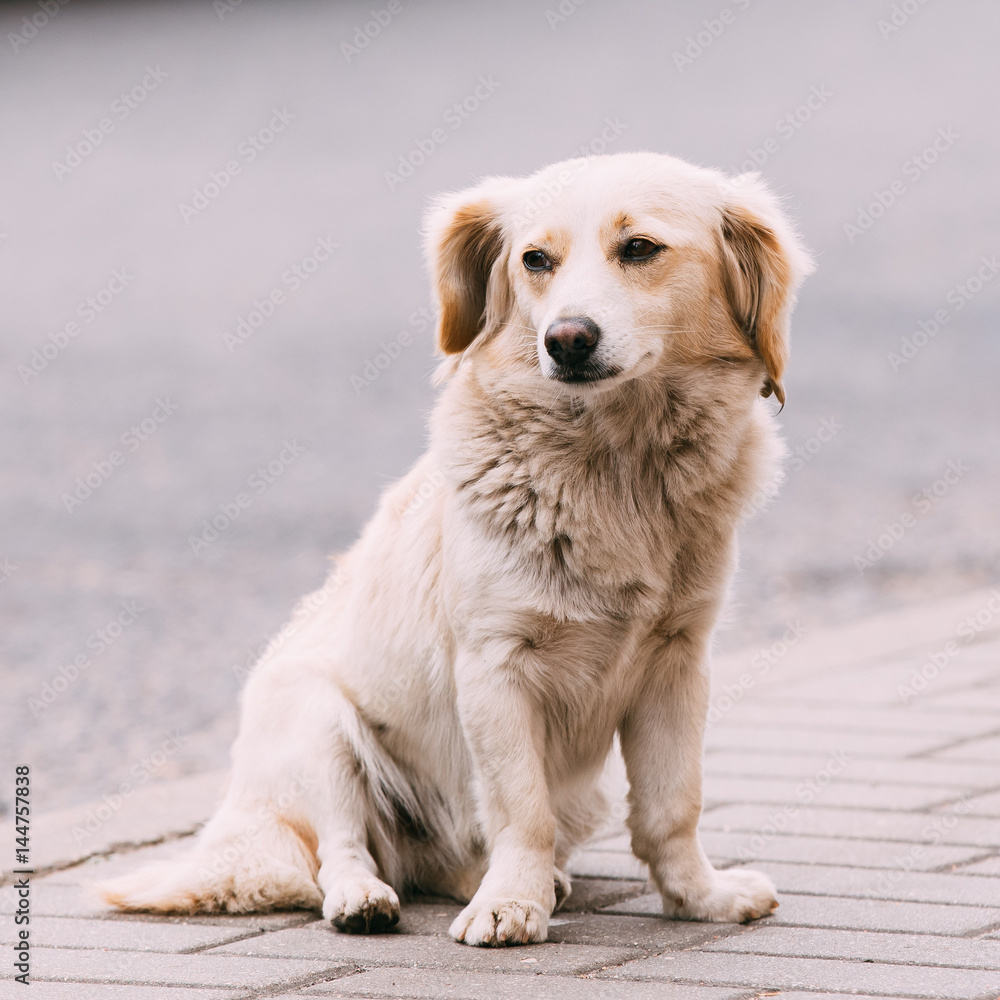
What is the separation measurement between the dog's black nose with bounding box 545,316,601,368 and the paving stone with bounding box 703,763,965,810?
1.73 meters

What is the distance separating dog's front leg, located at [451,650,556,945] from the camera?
281 centimetres

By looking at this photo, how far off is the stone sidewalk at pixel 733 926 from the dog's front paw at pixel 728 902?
40mm

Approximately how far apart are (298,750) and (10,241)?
1422 centimetres

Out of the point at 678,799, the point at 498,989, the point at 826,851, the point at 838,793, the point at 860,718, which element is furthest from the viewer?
the point at 860,718

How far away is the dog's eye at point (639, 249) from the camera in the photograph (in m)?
2.92

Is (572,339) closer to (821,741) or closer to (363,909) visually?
(363,909)

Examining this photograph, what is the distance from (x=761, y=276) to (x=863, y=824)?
5.03 feet

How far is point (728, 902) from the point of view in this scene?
2.91m

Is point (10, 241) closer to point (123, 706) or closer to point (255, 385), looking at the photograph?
point (255, 385)

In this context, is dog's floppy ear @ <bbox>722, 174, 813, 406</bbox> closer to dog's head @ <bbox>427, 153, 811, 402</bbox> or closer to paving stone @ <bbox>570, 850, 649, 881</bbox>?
dog's head @ <bbox>427, 153, 811, 402</bbox>

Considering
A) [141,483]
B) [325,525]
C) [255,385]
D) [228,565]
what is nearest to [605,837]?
[228,565]

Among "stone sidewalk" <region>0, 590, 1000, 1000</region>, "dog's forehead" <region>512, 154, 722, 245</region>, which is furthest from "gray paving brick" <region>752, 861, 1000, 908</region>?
"dog's forehead" <region>512, 154, 722, 245</region>

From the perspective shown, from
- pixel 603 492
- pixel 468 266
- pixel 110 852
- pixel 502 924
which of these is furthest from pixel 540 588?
pixel 110 852

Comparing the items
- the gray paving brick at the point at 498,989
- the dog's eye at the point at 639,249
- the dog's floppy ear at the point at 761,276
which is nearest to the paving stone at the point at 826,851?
the gray paving brick at the point at 498,989
